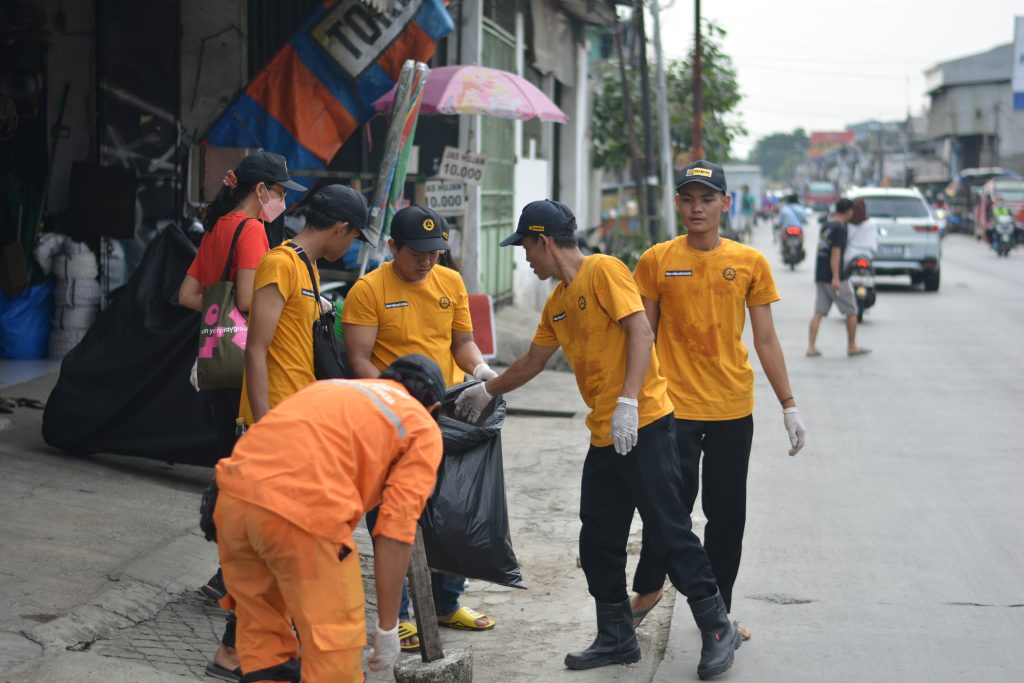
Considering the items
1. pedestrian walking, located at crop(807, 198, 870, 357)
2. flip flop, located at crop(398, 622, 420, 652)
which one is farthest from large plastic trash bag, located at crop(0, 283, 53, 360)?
pedestrian walking, located at crop(807, 198, 870, 357)

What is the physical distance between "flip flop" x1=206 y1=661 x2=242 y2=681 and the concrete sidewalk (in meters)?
0.12

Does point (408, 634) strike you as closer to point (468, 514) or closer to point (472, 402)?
point (468, 514)

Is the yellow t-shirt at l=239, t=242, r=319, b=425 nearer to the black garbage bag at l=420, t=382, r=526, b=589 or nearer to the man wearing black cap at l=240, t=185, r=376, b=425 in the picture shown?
the man wearing black cap at l=240, t=185, r=376, b=425

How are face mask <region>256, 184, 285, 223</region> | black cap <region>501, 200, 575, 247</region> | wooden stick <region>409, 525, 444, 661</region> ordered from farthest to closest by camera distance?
face mask <region>256, 184, 285, 223</region>
black cap <region>501, 200, 575, 247</region>
wooden stick <region>409, 525, 444, 661</region>

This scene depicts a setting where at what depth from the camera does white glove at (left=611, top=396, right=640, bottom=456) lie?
474cm

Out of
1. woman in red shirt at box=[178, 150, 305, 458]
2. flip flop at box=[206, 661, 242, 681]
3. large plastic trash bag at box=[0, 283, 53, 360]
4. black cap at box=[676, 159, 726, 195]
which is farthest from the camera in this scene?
large plastic trash bag at box=[0, 283, 53, 360]

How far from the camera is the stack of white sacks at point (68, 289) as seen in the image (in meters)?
10.4

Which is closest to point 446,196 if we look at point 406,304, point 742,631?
point 406,304

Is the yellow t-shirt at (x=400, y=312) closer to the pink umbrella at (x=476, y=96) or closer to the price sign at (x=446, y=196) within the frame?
the pink umbrella at (x=476, y=96)

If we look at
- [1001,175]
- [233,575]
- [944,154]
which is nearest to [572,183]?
[233,575]

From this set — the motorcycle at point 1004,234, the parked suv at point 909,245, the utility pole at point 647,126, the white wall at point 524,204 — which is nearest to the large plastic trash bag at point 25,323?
the white wall at point 524,204

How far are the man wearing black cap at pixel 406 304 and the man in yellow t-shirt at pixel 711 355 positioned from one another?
84cm

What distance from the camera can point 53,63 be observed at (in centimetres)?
1063

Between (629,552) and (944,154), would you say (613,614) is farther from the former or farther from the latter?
(944,154)
